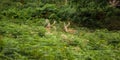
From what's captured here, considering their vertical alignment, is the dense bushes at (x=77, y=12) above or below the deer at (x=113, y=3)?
below

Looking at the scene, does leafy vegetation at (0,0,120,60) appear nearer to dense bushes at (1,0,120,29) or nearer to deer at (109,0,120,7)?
dense bushes at (1,0,120,29)

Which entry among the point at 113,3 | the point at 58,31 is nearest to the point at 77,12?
the point at 113,3

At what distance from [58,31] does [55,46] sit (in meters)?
4.77

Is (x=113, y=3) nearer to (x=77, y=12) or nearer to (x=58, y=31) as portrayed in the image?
(x=77, y=12)

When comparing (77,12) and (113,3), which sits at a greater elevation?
(113,3)

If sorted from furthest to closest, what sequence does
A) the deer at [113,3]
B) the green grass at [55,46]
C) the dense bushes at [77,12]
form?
1. the dense bushes at [77,12]
2. the deer at [113,3]
3. the green grass at [55,46]

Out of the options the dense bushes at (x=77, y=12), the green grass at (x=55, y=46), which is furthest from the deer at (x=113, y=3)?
the green grass at (x=55, y=46)

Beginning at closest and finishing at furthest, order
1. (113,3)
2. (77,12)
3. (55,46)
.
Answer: (55,46) < (113,3) < (77,12)

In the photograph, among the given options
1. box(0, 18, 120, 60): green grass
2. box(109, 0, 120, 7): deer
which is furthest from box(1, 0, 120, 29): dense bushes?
box(0, 18, 120, 60): green grass

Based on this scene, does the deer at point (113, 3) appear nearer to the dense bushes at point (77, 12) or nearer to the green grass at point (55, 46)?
the dense bushes at point (77, 12)

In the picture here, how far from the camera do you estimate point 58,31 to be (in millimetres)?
14711

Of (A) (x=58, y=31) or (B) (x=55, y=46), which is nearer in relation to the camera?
(B) (x=55, y=46)

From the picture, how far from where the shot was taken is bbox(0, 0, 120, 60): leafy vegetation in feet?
→ 28.2

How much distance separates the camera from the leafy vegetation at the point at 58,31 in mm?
8602
